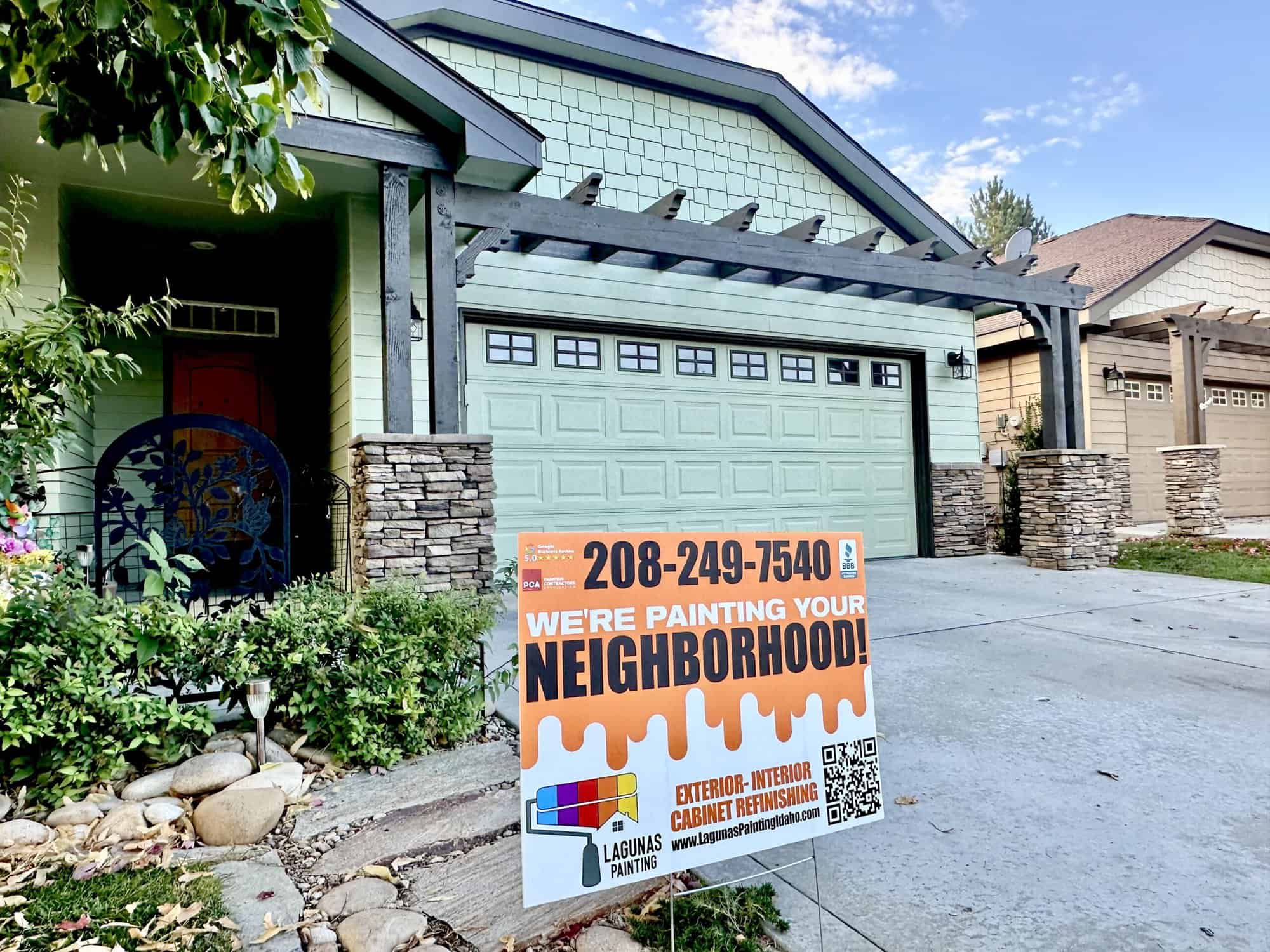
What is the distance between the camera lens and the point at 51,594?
8.52ft

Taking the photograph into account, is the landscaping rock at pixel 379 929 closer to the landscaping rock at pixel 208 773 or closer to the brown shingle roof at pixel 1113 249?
the landscaping rock at pixel 208 773

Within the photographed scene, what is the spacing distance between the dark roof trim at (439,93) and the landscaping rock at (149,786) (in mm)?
3932

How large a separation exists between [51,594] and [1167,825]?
3858mm

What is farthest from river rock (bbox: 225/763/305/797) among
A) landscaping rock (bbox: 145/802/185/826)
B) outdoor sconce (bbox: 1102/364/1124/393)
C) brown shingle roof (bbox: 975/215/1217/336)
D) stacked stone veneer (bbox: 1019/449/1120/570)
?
outdoor sconce (bbox: 1102/364/1124/393)

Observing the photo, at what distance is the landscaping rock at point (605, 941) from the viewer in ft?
5.66

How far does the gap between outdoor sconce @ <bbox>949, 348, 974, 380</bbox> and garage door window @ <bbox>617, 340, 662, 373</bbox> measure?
414 cm

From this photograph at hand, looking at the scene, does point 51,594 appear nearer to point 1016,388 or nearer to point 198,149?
point 198,149

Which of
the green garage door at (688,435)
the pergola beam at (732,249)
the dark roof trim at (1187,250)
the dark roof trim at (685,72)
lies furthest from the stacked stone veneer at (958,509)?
the dark roof trim at (1187,250)

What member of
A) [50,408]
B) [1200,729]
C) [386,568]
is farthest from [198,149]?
[1200,729]

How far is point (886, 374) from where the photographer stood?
9.08 meters

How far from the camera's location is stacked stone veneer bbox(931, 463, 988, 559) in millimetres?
8992

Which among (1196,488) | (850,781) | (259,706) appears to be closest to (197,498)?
(259,706)

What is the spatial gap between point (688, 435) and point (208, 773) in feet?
18.8

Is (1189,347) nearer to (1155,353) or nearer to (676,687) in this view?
(1155,353)
